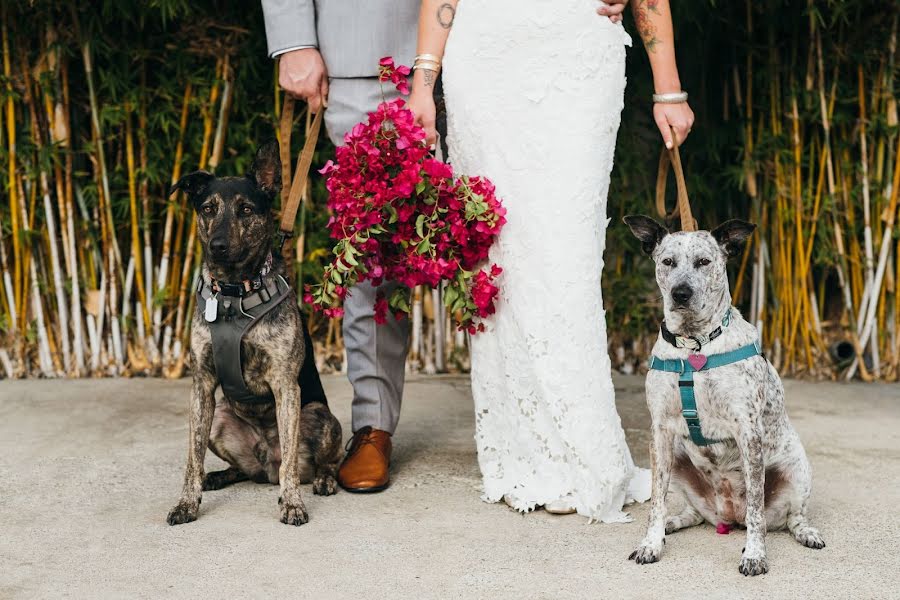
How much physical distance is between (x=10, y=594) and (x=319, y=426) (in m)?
1.06

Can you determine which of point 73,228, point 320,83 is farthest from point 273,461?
point 73,228

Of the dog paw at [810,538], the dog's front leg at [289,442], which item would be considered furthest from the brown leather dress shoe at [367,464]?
the dog paw at [810,538]

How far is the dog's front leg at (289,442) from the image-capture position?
9.60 ft

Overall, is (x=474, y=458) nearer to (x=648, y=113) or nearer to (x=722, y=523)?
(x=722, y=523)

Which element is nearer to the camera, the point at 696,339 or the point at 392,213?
the point at 696,339

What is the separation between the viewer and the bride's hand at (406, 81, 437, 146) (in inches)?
118

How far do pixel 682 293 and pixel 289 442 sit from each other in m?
1.20

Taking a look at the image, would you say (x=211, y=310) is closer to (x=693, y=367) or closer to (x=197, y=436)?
(x=197, y=436)

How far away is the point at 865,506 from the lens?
9.86 ft

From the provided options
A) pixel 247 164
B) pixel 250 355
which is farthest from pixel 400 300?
pixel 247 164

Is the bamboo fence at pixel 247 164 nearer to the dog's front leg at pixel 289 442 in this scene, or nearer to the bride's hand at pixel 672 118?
the bride's hand at pixel 672 118

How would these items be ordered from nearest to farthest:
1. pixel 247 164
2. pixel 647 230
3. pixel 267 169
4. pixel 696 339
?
pixel 696 339, pixel 647 230, pixel 267 169, pixel 247 164

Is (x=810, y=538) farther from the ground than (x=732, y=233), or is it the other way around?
(x=732, y=233)

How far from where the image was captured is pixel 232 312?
9.82 ft
